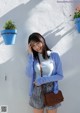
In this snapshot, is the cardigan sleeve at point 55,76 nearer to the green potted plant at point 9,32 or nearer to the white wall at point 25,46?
the white wall at point 25,46

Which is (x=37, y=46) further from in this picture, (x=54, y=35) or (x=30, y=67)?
(x=54, y=35)

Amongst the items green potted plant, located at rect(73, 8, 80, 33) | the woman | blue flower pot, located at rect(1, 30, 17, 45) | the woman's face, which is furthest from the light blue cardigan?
green potted plant, located at rect(73, 8, 80, 33)

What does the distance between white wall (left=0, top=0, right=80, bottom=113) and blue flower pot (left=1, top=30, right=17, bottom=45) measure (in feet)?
0.75

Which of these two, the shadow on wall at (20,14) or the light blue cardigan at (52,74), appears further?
the shadow on wall at (20,14)

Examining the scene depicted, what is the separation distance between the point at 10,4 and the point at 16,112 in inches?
54.7

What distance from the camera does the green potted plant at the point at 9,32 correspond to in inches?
128

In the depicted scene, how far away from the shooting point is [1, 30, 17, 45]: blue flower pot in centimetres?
326

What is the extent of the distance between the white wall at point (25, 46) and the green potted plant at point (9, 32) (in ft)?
0.73

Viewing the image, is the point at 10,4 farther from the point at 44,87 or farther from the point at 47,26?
the point at 44,87

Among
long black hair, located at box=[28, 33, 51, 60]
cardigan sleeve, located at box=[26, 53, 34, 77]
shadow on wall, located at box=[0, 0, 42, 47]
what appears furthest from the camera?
shadow on wall, located at box=[0, 0, 42, 47]

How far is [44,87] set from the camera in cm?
333

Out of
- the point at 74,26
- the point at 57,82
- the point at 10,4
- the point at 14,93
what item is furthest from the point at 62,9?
the point at 14,93

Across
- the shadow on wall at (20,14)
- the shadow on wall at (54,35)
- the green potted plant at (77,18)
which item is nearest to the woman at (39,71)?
the shadow on wall at (54,35)

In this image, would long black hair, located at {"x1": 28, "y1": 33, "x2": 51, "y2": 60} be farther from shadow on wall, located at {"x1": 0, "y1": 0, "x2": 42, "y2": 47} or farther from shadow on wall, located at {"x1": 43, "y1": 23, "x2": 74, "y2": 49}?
shadow on wall, located at {"x1": 0, "y1": 0, "x2": 42, "y2": 47}
